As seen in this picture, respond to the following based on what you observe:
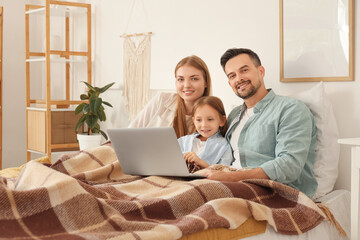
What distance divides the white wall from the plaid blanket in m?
0.58

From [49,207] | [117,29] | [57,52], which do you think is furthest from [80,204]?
[57,52]

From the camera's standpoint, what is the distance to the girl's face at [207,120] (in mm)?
2348

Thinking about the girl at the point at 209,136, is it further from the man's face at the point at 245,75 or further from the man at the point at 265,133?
the man's face at the point at 245,75

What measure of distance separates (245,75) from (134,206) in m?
0.94

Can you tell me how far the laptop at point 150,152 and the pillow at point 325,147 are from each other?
53 centimetres

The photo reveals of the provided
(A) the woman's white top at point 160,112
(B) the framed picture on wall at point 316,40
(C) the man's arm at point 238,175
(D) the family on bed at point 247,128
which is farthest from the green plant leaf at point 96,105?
(C) the man's arm at point 238,175

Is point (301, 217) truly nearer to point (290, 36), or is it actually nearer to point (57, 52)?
point (290, 36)

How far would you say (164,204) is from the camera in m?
1.57

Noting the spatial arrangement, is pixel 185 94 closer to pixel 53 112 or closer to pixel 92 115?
pixel 92 115

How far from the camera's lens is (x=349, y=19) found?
6.98 feet

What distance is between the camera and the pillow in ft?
6.81

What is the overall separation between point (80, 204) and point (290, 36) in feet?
4.77

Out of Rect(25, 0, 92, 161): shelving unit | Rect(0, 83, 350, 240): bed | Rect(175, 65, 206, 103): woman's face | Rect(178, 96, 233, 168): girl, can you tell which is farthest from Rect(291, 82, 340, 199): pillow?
Rect(25, 0, 92, 161): shelving unit

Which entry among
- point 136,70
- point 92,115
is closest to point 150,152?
point 136,70
